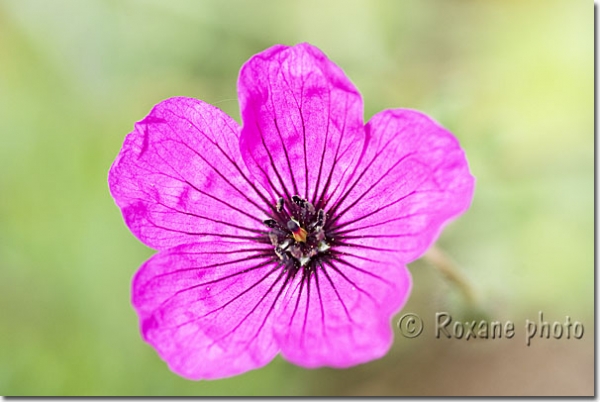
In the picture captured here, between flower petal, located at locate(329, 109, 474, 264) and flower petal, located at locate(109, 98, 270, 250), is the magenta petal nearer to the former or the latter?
flower petal, located at locate(109, 98, 270, 250)

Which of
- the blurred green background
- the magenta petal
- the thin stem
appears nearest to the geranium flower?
the magenta petal

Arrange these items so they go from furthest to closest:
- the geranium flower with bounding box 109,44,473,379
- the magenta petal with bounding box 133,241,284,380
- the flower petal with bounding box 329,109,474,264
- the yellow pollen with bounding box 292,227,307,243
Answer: the yellow pollen with bounding box 292,227,307,243
the magenta petal with bounding box 133,241,284,380
the geranium flower with bounding box 109,44,473,379
the flower petal with bounding box 329,109,474,264

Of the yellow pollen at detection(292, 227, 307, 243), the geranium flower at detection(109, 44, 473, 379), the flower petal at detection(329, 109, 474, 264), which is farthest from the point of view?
the yellow pollen at detection(292, 227, 307, 243)

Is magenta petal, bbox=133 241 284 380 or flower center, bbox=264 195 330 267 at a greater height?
flower center, bbox=264 195 330 267

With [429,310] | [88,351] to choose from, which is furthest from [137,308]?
[429,310]

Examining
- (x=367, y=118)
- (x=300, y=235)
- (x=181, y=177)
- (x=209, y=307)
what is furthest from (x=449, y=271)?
(x=181, y=177)

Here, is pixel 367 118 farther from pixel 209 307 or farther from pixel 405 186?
pixel 209 307

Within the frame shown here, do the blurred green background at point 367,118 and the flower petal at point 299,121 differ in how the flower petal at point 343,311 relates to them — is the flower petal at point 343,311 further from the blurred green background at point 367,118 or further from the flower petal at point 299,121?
the blurred green background at point 367,118
